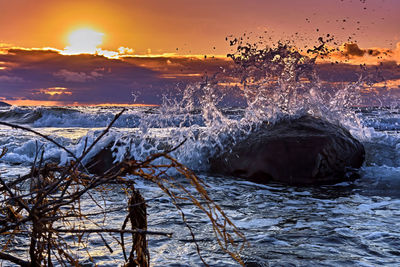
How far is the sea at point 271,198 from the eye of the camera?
116 inches

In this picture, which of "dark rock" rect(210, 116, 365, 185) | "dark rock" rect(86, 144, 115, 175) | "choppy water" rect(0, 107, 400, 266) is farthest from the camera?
"dark rock" rect(86, 144, 115, 175)

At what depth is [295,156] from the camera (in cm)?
591

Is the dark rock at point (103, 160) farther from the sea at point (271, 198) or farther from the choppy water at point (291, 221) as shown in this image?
the choppy water at point (291, 221)

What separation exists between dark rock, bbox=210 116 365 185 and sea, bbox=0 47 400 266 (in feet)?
0.83

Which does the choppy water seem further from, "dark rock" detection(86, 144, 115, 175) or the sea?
"dark rock" detection(86, 144, 115, 175)

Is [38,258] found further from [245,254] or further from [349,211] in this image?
[349,211]

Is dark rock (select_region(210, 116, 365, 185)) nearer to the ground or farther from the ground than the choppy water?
farther from the ground

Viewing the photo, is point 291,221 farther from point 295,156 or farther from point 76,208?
point 76,208

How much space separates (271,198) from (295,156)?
4.37ft

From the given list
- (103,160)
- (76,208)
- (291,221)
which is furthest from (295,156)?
(76,208)

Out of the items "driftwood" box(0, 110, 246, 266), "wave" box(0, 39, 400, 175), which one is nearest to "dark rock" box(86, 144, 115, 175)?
"wave" box(0, 39, 400, 175)

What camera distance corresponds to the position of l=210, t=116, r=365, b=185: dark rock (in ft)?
19.1

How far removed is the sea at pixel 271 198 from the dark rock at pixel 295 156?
0.25 metres

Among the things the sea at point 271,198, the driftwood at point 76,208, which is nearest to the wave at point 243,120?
the sea at point 271,198
